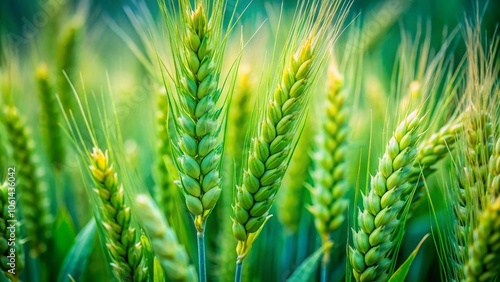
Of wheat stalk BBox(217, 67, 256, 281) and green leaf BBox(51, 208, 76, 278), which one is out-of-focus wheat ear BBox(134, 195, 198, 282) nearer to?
wheat stalk BBox(217, 67, 256, 281)

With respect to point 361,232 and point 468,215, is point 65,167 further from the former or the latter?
point 468,215

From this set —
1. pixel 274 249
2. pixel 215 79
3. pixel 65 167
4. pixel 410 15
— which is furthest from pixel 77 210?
pixel 410 15

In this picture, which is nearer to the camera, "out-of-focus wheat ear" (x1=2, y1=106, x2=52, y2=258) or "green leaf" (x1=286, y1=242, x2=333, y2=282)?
"green leaf" (x1=286, y1=242, x2=333, y2=282)

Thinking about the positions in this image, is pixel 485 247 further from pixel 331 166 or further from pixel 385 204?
pixel 331 166

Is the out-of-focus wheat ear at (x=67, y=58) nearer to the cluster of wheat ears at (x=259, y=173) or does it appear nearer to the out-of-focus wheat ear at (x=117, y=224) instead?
the cluster of wheat ears at (x=259, y=173)

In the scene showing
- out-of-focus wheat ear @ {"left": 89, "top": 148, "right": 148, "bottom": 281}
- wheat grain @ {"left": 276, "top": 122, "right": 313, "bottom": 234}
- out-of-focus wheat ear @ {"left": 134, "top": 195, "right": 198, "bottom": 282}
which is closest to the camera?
out-of-focus wheat ear @ {"left": 134, "top": 195, "right": 198, "bottom": 282}

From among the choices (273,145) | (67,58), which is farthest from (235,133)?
(67,58)

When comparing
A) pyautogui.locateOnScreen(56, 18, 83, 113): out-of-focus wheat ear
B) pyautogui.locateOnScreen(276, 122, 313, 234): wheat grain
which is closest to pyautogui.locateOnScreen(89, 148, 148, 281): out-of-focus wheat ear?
pyautogui.locateOnScreen(276, 122, 313, 234): wheat grain
